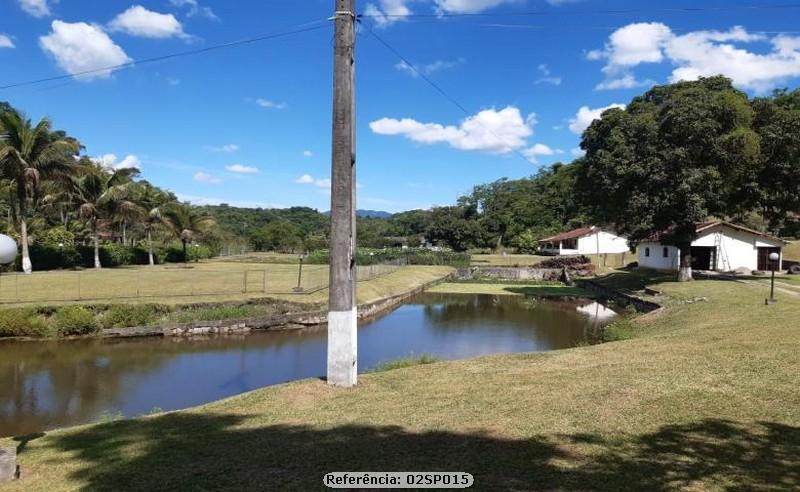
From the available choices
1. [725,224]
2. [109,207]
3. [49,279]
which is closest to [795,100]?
[725,224]

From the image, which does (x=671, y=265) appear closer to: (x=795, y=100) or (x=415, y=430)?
(x=795, y=100)

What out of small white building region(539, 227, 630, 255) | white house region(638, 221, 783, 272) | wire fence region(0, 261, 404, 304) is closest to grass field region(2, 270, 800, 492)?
wire fence region(0, 261, 404, 304)

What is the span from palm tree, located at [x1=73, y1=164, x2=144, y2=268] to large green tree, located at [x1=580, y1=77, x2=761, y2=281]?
33112mm

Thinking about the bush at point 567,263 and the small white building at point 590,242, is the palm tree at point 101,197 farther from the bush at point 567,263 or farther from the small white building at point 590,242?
the small white building at point 590,242

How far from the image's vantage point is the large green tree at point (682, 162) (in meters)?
23.2

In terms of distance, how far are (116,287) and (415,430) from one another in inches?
974

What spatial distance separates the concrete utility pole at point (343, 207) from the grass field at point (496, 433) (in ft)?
1.81

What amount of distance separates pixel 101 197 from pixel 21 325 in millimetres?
23692

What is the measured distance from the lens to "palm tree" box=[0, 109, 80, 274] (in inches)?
1225

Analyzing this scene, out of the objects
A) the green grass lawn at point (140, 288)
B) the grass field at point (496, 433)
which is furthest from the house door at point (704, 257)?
the grass field at point (496, 433)

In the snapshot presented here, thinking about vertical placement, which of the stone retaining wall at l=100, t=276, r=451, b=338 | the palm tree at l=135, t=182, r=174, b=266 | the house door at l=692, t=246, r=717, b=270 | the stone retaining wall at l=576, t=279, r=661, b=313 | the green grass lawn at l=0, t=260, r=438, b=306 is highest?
the palm tree at l=135, t=182, r=174, b=266

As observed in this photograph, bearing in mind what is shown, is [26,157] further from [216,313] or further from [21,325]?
[216,313]

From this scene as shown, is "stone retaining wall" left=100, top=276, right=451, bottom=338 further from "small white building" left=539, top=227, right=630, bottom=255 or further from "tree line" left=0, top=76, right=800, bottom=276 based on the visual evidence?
"small white building" left=539, top=227, right=630, bottom=255

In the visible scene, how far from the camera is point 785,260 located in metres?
38.9
